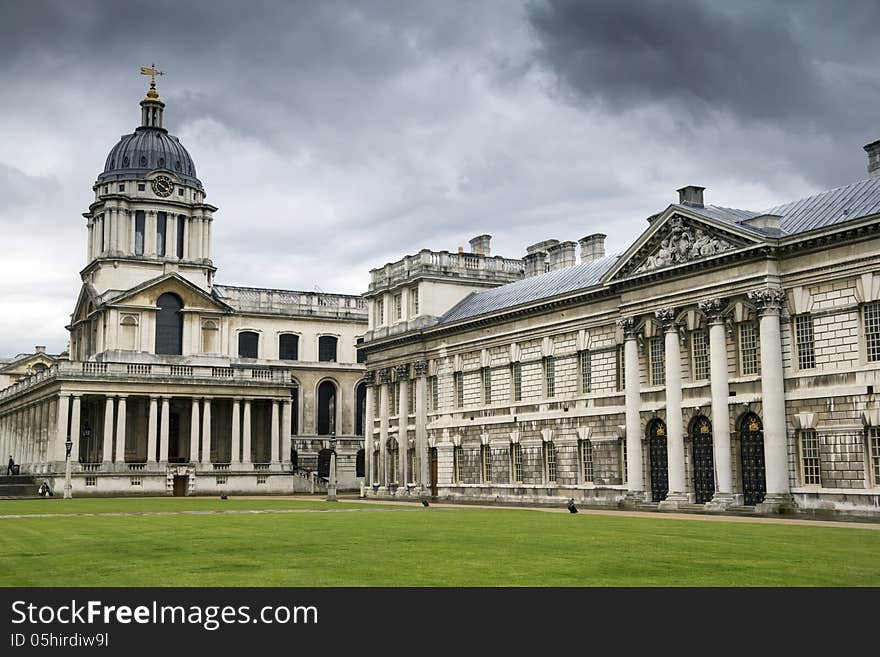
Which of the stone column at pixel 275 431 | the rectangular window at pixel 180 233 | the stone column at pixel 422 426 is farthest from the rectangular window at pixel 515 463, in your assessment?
the rectangular window at pixel 180 233

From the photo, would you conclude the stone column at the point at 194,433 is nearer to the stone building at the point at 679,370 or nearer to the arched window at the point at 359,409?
the arched window at the point at 359,409

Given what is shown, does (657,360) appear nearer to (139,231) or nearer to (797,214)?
(797,214)

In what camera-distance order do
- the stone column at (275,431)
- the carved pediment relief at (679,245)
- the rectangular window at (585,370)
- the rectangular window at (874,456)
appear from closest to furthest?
1. the rectangular window at (874,456)
2. the carved pediment relief at (679,245)
3. the rectangular window at (585,370)
4. the stone column at (275,431)

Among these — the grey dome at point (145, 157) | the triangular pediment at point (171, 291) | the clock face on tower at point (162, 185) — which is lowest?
the triangular pediment at point (171, 291)

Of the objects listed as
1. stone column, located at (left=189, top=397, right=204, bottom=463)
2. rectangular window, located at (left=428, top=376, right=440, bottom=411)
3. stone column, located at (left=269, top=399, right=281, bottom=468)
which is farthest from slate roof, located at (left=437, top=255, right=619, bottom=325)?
stone column, located at (left=189, top=397, right=204, bottom=463)

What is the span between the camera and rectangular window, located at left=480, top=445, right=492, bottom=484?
61.9m

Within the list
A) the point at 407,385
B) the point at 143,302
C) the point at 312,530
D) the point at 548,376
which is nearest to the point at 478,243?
the point at 407,385

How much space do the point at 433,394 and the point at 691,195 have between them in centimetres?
2549

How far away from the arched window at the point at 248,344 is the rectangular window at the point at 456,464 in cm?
3697

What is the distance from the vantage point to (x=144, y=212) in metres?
92.2

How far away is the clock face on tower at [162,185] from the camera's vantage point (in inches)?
3654

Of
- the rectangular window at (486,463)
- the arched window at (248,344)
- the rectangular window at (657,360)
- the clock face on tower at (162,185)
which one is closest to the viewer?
the rectangular window at (657,360)

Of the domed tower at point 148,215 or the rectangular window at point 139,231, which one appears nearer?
the domed tower at point 148,215
